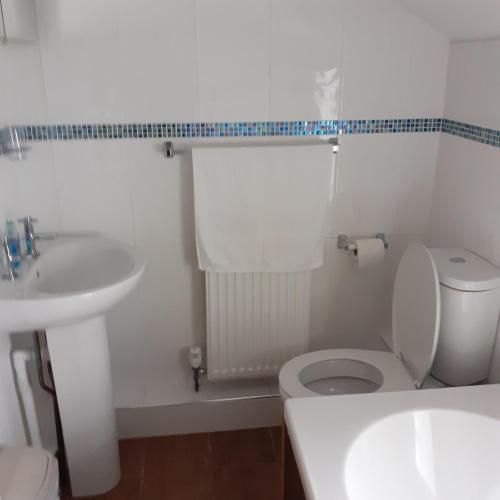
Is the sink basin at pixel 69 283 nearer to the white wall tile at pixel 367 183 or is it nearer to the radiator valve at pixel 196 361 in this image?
the radiator valve at pixel 196 361

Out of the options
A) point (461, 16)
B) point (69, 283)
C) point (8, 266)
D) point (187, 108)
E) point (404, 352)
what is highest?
point (461, 16)

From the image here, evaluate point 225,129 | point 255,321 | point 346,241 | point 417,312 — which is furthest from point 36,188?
point 417,312

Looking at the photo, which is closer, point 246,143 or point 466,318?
point 466,318

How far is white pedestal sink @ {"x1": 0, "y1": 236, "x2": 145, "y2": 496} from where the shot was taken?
1.62 m

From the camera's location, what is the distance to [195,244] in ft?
7.50

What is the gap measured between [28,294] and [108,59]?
91 cm

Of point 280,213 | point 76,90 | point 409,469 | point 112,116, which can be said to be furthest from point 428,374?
point 76,90

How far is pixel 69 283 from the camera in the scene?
2.00 meters

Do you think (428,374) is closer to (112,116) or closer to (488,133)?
(488,133)

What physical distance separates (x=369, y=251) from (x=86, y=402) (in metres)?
1.20

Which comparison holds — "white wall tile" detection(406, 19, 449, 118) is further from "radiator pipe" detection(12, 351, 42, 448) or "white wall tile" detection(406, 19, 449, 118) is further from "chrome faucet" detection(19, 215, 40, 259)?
"radiator pipe" detection(12, 351, 42, 448)

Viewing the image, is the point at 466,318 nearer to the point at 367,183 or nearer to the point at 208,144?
the point at 367,183

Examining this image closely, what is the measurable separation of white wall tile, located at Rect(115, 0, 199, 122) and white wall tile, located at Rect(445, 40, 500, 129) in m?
0.97

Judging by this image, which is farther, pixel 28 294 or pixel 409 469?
pixel 28 294
